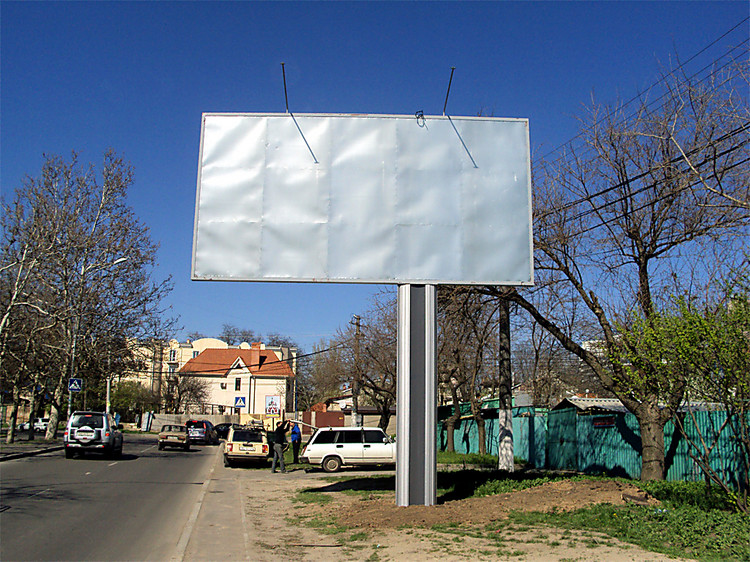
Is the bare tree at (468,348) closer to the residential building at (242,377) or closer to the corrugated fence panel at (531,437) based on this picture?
the corrugated fence panel at (531,437)

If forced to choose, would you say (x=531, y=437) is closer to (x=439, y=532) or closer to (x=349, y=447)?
(x=349, y=447)

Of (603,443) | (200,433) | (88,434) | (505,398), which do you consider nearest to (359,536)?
(505,398)

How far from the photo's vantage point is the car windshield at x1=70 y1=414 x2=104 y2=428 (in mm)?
25781

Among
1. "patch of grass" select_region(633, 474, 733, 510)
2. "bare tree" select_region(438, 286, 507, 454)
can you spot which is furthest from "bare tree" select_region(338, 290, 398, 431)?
"patch of grass" select_region(633, 474, 733, 510)

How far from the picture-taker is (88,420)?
85.9 ft

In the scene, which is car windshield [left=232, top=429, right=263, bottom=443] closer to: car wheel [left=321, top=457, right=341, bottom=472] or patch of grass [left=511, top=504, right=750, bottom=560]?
car wheel [left=321, top=457, right=341, bottom=472]

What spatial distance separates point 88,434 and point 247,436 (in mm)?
6323

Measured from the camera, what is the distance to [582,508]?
1089cm

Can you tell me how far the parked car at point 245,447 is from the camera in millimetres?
24719

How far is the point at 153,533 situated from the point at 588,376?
41.1 metres

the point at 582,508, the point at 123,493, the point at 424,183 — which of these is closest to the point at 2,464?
the point at 123,493

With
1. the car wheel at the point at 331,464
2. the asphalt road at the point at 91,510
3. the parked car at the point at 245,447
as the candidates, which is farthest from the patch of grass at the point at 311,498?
the parked car at the point at 245,447

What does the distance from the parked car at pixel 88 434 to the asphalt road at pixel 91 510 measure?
Answer: 10.1 ft

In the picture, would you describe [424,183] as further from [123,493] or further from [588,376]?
[588,376]
